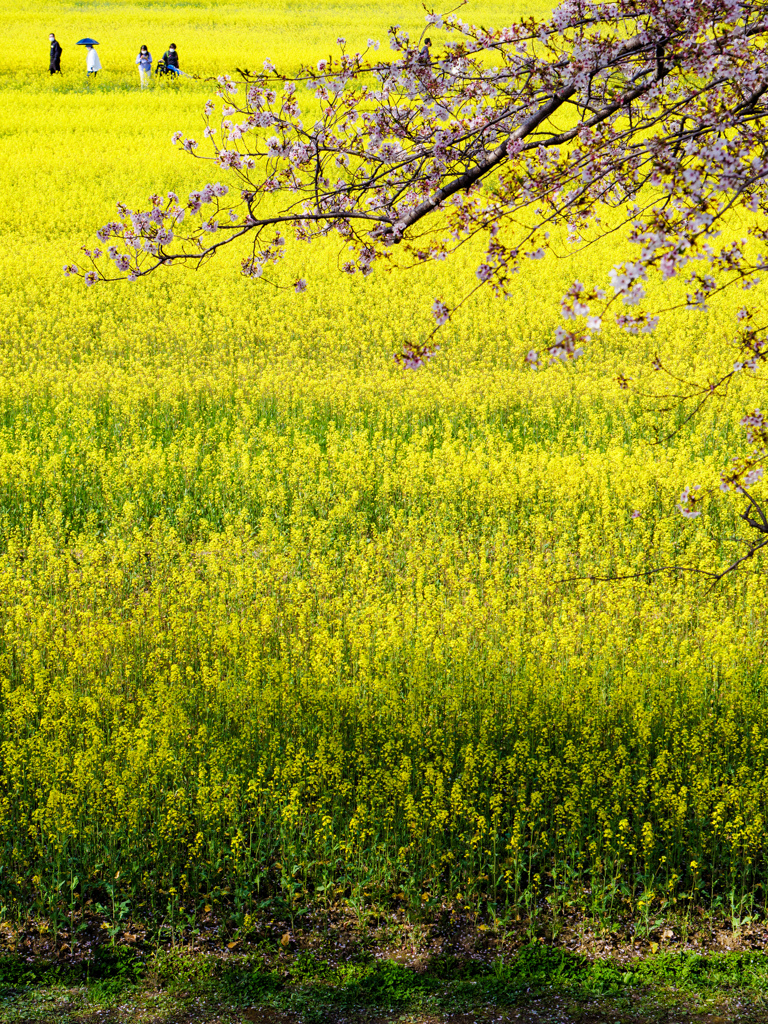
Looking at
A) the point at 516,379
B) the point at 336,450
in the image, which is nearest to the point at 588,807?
the point at 336,450

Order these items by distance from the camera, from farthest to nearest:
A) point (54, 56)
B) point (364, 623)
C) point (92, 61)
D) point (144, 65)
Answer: point (54, 56), point (92, 61), point (144, 65), point (364, 623)

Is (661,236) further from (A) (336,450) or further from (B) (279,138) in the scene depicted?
(A) (336,450)

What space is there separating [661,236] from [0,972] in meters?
4.44

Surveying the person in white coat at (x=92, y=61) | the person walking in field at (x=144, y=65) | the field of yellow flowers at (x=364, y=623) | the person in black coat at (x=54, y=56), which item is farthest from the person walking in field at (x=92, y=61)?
the field of yellow flowers at (x=364, y=623)

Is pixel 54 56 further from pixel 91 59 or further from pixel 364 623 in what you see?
pixel 364 623

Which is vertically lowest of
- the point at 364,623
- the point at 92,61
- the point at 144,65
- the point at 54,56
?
the point at 364,623

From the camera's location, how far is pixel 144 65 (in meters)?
35.4

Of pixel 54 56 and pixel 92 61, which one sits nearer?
pixel 92 61

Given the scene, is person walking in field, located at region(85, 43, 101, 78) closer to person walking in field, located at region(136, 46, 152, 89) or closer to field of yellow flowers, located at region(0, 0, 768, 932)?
person walking in field, located at region(136, 46, 152, 89)

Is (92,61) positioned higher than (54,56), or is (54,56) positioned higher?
(54,56)

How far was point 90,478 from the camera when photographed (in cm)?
1157

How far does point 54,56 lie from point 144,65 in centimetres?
340

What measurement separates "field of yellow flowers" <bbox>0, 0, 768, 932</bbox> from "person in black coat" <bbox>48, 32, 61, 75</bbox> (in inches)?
864

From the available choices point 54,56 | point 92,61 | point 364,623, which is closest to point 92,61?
point 92,61
